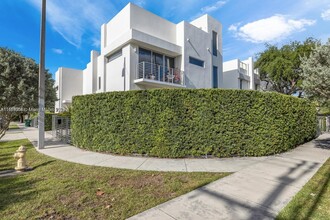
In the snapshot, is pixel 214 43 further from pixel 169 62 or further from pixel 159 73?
pixel 159 73

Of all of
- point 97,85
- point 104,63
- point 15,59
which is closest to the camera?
point 15,59

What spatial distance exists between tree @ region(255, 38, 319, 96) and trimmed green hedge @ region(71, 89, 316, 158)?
1800 cm

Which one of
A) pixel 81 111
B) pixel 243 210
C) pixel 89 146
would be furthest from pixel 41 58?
pixel 243 210

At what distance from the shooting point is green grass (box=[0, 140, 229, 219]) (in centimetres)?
297

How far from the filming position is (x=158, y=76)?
42.0ft

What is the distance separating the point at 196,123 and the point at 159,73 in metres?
7.20

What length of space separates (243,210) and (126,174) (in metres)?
2.94

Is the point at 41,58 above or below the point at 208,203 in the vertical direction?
above

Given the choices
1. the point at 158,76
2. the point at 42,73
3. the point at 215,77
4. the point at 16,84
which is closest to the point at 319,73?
the point at 158,76

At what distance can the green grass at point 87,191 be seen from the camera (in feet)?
9.76

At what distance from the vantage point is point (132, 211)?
Result: 9.67 feet

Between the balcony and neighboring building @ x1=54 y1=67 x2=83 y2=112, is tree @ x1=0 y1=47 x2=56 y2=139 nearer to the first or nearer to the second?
the balcony

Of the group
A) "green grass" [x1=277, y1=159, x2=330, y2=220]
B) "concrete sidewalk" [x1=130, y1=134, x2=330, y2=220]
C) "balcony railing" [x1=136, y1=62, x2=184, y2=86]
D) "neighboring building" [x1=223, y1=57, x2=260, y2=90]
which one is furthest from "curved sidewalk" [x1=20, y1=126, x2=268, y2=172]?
"neighboring building" [x1=223, y1=57, x2=260, y2=90]

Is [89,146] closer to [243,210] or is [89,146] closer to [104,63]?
[243,210]
